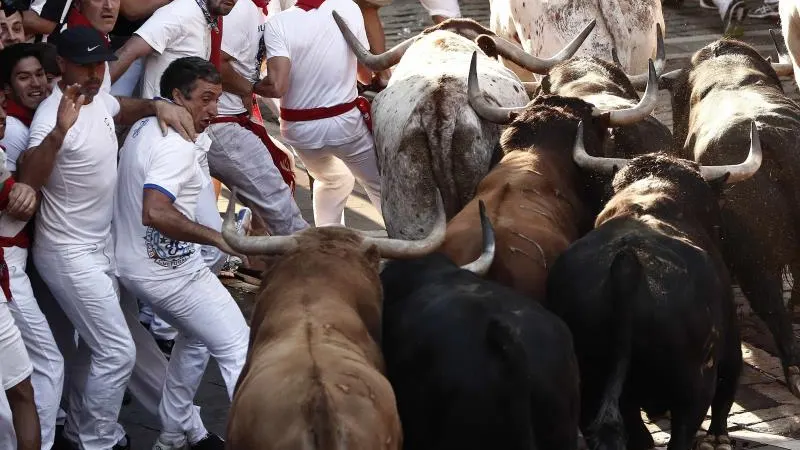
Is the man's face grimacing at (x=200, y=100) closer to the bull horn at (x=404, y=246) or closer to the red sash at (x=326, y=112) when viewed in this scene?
the bull horn at (x=404, y=246)

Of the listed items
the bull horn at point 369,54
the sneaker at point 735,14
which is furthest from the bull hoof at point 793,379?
the sneaker at point 735,14

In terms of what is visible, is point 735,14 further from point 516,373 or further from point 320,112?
point 516,373

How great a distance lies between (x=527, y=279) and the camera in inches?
287

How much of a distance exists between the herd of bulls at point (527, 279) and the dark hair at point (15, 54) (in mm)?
1498

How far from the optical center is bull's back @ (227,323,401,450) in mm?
5254

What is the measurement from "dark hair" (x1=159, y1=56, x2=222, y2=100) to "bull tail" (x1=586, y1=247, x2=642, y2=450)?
252cm

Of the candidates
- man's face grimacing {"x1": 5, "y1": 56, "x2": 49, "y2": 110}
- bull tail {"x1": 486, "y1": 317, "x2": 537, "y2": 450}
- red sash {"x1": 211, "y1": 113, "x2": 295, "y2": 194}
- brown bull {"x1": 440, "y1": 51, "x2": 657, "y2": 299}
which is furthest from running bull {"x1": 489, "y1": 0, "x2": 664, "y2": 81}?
bull tail {"x1": 486, "y1": 317, "x2": 537, "y2": 450}

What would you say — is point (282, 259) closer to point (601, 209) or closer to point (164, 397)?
point (164, 397)

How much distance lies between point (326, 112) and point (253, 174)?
2.59 ft

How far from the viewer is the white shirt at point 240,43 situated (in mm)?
9711

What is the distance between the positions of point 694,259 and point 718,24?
12234 millimetres

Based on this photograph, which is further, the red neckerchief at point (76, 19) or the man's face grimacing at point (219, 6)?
the man's face grimacing at point (219, 6)

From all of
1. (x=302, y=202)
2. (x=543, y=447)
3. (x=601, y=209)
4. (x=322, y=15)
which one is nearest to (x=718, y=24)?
(x=302, y=202)

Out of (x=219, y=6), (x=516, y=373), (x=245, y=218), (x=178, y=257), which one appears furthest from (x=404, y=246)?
(x=245, y=218)
